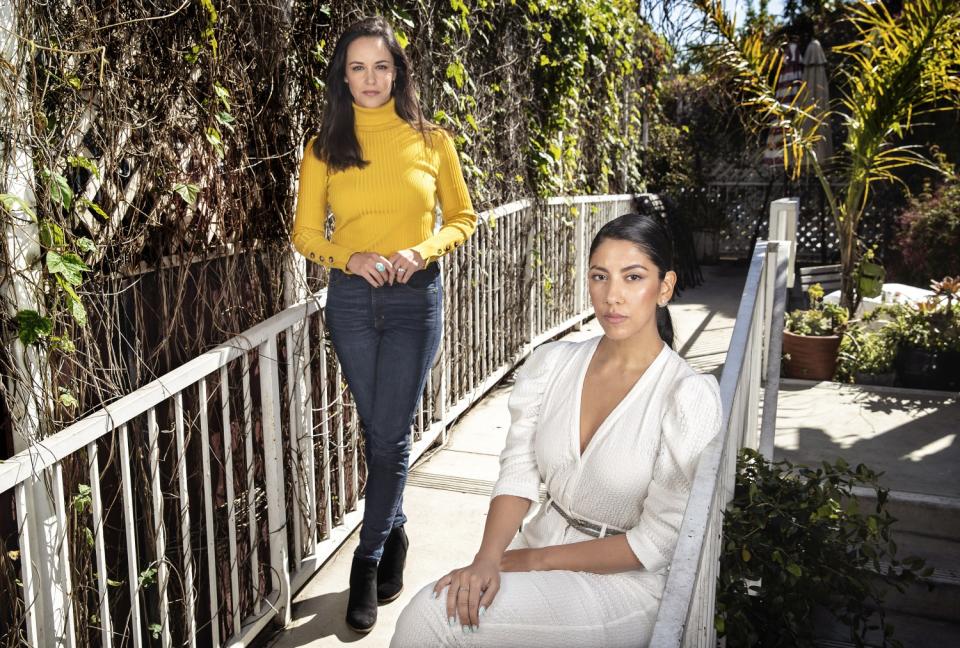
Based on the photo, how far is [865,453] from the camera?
14.2 feet

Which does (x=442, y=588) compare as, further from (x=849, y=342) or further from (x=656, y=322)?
(x=849, y=342)

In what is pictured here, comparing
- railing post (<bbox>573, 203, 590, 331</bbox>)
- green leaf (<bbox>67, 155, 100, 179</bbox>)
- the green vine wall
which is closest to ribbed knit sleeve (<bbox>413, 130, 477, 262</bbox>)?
the green vine wall

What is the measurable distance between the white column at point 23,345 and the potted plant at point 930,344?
5.12m

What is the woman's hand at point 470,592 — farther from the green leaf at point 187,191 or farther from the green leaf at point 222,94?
the green leaf at point 222,94

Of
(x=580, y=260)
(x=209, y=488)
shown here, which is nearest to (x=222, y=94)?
(x=209, y=488)

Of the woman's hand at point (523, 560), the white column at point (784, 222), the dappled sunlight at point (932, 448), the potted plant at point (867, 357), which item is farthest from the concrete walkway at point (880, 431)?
the woman's hand at point (523, 560)

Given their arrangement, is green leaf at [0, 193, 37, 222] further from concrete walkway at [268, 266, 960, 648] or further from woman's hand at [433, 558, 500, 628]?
concrete walkway at [268, 266, 960, 648]

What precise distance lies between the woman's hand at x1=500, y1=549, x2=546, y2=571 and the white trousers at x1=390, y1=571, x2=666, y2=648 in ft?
0.33

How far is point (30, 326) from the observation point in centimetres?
184

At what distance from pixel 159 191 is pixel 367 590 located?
1.36 meters

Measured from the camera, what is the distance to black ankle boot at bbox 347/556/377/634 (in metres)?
2.64

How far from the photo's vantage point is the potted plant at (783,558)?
2463 millimetres

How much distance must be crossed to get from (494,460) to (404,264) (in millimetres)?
1897

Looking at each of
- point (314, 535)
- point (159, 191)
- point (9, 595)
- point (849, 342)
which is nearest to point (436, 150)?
point (159, 191)
